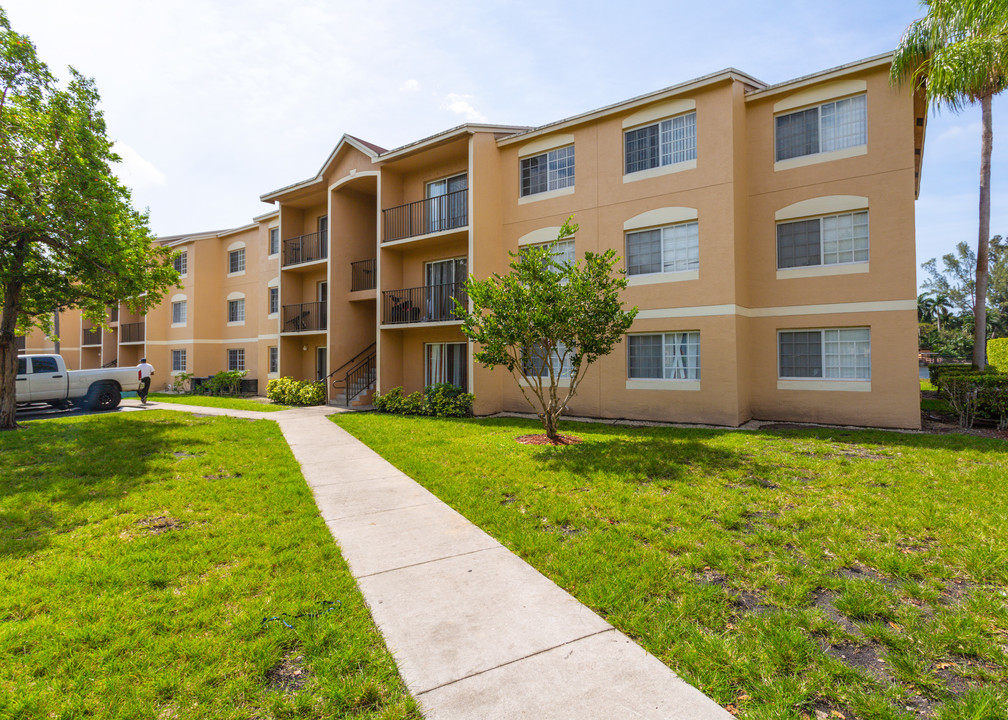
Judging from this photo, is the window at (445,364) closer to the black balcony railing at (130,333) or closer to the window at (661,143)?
the window at (661,143)

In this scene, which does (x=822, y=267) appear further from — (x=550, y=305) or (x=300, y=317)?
(x=300, y=317)

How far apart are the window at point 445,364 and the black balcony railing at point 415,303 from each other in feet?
3.99

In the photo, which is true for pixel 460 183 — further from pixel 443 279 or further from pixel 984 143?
pixel 984 143

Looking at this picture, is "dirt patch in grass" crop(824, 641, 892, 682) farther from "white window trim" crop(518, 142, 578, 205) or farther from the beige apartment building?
"white window trim" crop(518, 142, 578, 205)

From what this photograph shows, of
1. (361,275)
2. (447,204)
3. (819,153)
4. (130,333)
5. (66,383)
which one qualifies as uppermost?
(447,204)

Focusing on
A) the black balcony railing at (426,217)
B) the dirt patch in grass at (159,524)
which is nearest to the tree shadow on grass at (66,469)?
the dirt patch in grass at (159,524)

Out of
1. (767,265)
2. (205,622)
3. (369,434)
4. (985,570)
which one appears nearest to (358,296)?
(369,434)

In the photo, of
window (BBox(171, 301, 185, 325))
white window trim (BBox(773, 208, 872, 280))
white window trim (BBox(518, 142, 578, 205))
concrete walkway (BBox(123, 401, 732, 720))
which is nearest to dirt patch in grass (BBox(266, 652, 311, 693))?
concrete walkway (BBox(123, 401, 732, 720))

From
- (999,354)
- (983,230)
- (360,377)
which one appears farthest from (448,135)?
(999,354)

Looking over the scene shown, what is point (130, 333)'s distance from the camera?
29.2 metres

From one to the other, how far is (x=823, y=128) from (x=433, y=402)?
1321cm

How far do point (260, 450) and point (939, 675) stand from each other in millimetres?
10045

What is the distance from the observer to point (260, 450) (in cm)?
955

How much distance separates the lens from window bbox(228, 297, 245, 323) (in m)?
26.6
